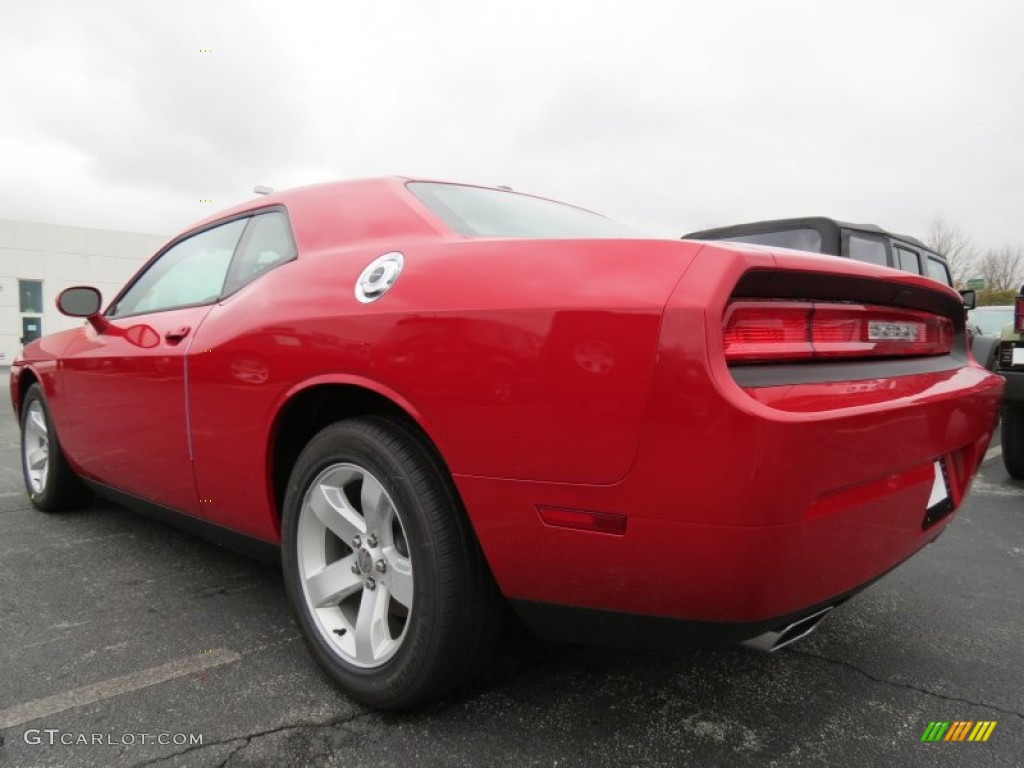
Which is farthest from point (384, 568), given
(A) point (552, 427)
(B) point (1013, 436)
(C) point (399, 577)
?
(B) point (1013, 436)

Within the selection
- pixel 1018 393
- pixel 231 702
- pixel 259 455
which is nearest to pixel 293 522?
pixel 259 455

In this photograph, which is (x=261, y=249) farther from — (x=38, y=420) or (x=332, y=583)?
(x=38, y=420)

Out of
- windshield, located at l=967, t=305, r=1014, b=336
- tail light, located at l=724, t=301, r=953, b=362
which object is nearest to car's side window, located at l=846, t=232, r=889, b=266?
tail light, located at l=724, t=301, r=953, b=362

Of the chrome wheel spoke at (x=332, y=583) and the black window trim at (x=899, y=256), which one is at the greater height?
the black window trim at (x=899, y=256)

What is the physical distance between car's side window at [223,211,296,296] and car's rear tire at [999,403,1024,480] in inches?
193

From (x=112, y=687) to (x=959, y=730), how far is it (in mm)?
2235

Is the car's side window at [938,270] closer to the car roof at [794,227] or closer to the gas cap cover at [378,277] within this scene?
the car roof at [794,227]

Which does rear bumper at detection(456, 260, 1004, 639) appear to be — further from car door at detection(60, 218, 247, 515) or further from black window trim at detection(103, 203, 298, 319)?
car door at detection(60, 218, 247, 515)

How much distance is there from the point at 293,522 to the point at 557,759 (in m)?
0.95

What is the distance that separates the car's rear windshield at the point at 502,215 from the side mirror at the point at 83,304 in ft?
6.06

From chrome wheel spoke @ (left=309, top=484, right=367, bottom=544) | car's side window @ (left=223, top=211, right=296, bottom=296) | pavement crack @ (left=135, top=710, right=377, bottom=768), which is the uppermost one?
car's side window @ (left=223, top=211, right=296, bottom=296)

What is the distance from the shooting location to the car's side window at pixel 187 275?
8.52 feet

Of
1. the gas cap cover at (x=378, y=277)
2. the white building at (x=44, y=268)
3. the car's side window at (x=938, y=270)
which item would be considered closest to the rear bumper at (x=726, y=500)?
the gas cap cover at (x=378, y=277)

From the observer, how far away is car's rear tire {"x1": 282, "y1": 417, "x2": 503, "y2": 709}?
1.62 metres
